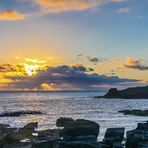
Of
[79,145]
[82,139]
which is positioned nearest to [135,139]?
[82,139]

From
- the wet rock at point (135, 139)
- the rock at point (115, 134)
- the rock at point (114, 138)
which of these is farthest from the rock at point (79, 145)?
the rock at point (115, 134)

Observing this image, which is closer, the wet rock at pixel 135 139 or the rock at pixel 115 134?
the wet rock at pixel 135 139

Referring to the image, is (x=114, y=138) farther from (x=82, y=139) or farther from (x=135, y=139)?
(x=82, y=139)

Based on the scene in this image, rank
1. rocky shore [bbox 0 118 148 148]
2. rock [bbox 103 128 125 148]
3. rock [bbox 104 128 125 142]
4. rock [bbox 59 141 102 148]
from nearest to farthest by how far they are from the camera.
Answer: rock [bbox 59 141 102 148] < rocky shore [bbox 0 118 148 148] < rock [bbox 103 128 125 148] < rock [bbox 104 128 125 142]

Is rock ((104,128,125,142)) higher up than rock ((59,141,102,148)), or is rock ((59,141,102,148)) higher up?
rock ((104,128,125,142))

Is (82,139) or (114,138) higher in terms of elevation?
(82,139)

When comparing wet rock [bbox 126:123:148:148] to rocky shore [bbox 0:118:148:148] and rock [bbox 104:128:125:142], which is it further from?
rock [bbox 104:128:125:142]

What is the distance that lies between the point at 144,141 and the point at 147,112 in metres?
85.4

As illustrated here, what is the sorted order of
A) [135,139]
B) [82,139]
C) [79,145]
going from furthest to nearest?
[135,139], [82,139], [79,145]

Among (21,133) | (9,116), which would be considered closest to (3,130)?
(21,133)

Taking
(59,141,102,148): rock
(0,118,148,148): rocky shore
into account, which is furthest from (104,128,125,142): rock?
(59,141,102,148): rock

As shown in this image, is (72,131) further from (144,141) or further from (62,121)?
(62,121)

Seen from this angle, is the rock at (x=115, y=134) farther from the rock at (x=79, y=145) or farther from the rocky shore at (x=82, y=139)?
the rock at (x=79, y=145)

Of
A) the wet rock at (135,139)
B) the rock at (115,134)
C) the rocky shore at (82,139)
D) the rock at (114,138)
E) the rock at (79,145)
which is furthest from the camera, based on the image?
A: the rock at (115,134)
